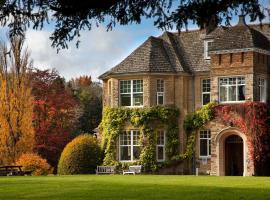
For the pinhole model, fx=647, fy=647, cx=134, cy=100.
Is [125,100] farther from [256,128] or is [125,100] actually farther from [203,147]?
[256,128]

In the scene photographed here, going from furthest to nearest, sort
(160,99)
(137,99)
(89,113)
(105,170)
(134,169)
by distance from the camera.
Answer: (89,113) < (160,99) < (137,99) < (105,170) < (134,169)

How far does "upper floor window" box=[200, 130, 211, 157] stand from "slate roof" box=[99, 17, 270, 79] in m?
4.33

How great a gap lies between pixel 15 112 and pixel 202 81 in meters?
Result: 14.8

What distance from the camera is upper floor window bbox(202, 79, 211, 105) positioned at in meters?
43.6

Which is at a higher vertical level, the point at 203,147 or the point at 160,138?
the point at 160,138

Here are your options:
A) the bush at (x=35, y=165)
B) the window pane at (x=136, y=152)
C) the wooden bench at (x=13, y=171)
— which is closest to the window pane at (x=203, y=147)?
the window pane at (x=136, y=152)

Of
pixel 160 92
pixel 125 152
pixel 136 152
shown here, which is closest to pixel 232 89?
pixel 160 92

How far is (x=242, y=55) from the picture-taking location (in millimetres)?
40688

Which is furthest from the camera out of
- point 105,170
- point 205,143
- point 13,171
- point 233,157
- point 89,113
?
point 89,113

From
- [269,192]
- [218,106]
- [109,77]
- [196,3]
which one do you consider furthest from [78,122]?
[196,3]

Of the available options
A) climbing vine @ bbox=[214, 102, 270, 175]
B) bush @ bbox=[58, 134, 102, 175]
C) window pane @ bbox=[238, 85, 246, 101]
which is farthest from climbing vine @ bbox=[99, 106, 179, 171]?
window pane @ bbox=[238, 85, 246, 101]

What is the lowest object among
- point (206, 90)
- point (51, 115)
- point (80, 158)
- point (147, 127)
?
point (80, 158)

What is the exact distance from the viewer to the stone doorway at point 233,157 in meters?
42.0

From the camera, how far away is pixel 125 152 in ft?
143
